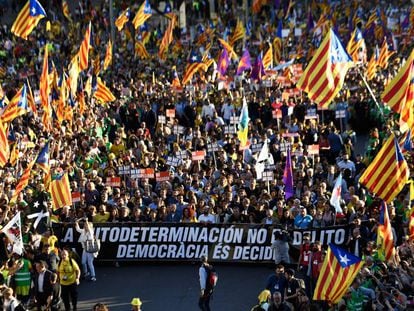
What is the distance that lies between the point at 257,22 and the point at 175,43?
8.85 meters

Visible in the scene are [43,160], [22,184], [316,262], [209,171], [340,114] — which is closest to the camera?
[316,262]

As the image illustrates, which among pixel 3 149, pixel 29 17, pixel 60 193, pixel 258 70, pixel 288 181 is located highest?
pixel 29 17

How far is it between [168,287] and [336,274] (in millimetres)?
4790

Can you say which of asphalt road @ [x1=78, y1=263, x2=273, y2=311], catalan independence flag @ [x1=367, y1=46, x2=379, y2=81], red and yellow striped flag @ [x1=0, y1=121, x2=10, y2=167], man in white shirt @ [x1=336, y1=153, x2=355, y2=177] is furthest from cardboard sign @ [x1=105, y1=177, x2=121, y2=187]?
catalan independence flag @ [x1=367, y1=46, x2=379, y2=81]

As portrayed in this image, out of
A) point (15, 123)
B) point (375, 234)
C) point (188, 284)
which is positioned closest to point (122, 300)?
point (188, 284)

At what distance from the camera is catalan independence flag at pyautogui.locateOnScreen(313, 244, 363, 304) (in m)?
18.5

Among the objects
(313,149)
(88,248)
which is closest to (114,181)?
(88,248)

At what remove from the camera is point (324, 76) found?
80.7ft

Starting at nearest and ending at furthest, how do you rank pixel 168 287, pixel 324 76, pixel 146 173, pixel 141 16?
pixel 168 287 → pixel 324 76 → pixel 146 173 → pixel 141 16

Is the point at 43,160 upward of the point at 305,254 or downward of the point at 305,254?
upward

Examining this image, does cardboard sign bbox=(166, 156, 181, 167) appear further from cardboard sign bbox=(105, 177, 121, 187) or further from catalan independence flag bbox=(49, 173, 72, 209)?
catalan independence flag bbox=(49, 173, 72, 209)

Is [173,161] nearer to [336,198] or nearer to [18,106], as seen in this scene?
[18,106]

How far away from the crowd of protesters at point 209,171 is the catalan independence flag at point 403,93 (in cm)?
153

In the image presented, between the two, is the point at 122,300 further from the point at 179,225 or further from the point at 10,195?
the point at 10,195
